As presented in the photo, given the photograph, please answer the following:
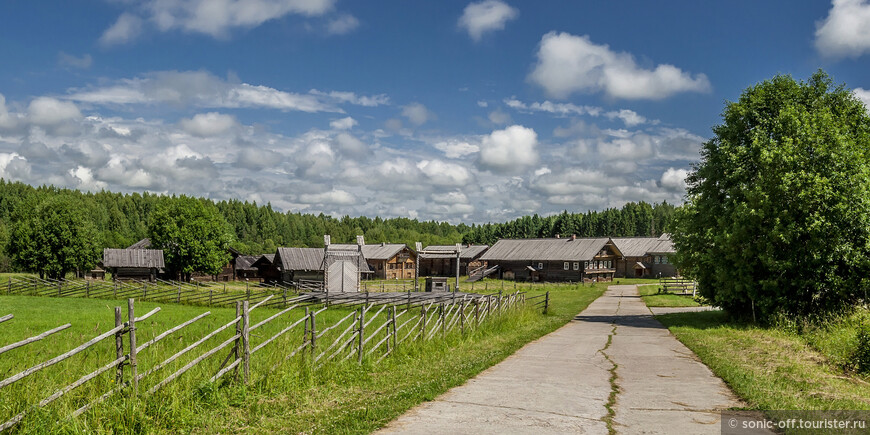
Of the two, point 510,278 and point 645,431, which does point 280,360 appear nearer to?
point 645,431

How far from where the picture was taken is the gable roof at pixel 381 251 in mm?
88438

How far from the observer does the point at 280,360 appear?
10.1m

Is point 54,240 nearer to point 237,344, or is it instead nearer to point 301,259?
point 301,259

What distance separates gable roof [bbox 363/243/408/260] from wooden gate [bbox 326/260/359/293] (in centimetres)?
4752

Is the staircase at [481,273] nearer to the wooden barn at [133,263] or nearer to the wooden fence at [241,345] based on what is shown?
the wooden barn at [133,263]

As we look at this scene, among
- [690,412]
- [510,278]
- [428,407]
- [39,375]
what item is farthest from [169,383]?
[510,278]

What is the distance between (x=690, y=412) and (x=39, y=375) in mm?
9544

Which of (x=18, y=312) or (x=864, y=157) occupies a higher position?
(x=864, y=157)

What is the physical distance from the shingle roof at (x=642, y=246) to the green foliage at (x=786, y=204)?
210ft

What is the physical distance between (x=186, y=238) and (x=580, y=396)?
205 ft

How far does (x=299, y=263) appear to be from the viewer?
218ft

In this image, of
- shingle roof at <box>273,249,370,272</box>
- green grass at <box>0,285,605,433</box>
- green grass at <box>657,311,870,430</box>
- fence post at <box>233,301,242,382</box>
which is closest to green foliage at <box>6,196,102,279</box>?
shingle roof at <box>273,249,370,272</box>

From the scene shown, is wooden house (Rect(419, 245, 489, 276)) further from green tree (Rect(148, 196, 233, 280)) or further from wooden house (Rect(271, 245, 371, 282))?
green tree (Rect(148, 196, 233, 280))

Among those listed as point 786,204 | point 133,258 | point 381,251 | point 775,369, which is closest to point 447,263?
point 381,251
